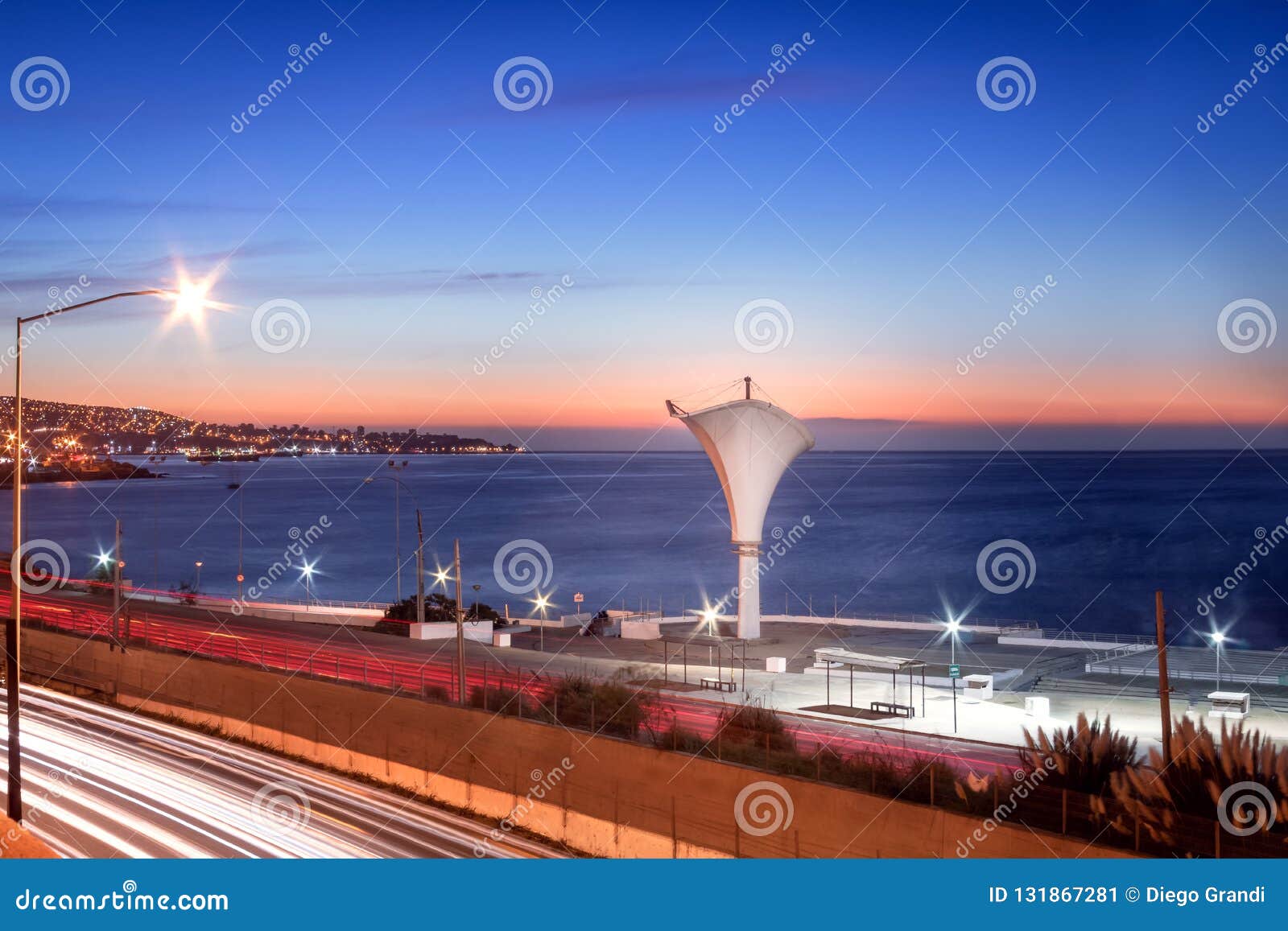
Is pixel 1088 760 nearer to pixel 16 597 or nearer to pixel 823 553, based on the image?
pixel 16 597

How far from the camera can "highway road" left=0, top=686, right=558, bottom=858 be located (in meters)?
19.4

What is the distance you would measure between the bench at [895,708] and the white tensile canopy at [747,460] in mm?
13624

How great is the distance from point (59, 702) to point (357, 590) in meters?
80.2

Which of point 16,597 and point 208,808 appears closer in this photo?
point 16,597

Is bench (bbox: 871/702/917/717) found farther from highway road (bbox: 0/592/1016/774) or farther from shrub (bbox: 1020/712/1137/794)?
shrub (bbox: 1020/712/1137/794)

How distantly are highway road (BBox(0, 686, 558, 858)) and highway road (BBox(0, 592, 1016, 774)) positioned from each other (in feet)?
10.1

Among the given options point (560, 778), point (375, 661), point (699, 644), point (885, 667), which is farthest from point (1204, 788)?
point (699, 644)

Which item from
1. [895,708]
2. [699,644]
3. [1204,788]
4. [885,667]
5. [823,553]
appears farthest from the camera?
[823,553]

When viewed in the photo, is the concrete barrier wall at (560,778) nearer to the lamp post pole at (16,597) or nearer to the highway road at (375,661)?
the highway road at (375,661)

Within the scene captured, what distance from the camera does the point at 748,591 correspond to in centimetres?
4419

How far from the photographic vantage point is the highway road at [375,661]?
25594 mm

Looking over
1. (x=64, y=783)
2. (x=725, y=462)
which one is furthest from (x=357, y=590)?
(x=64, y=783)

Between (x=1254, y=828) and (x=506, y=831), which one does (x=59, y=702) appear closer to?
(x=506, y=831)

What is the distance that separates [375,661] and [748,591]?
14.2 metres
